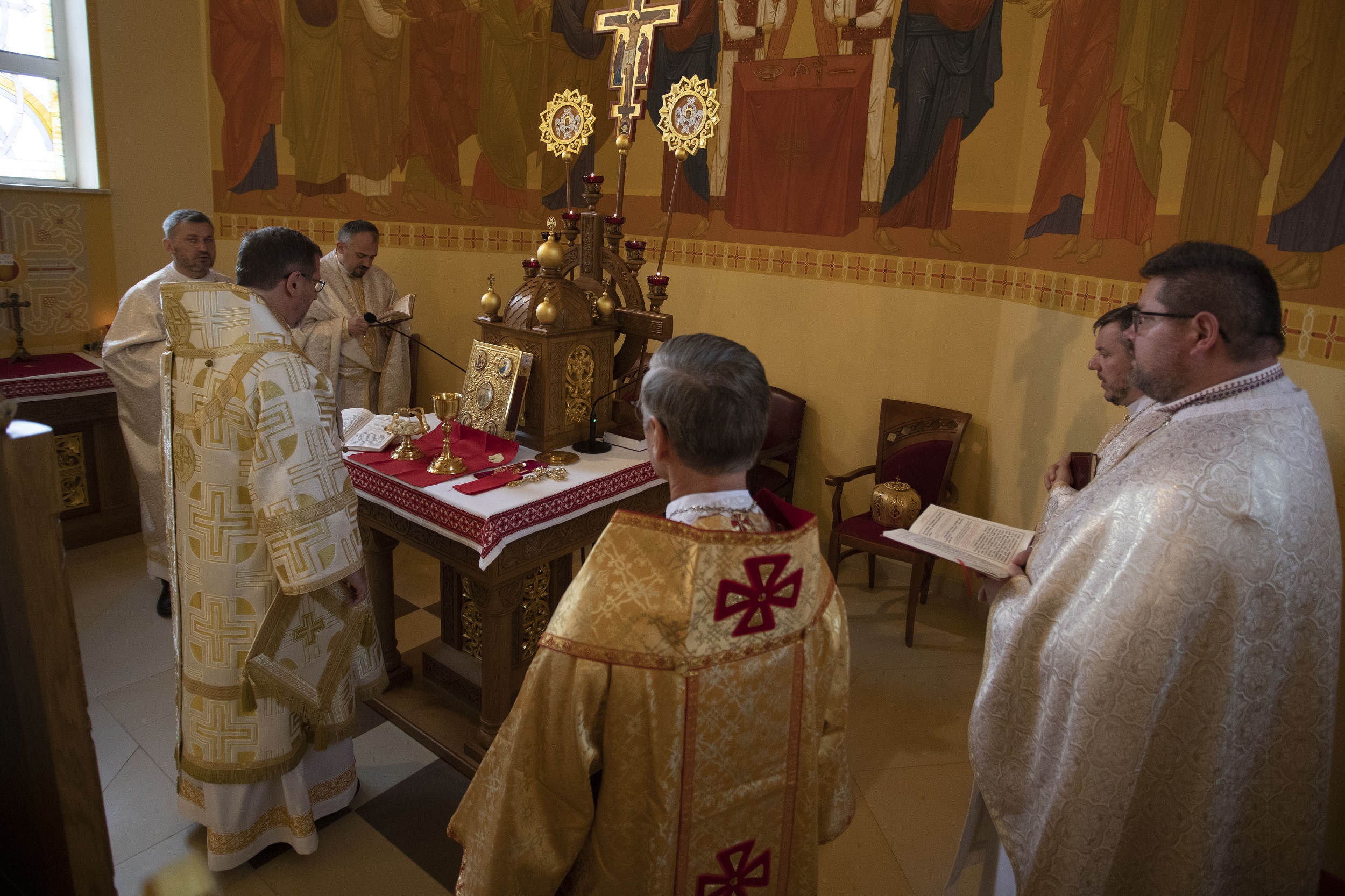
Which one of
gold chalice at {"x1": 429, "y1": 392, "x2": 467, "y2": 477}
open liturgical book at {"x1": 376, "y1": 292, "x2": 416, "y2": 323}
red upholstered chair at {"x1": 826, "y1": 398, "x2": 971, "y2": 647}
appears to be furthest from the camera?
open liturgical book at {"x1": 376, "y1": 292, "x2": 416, "y2": 323}

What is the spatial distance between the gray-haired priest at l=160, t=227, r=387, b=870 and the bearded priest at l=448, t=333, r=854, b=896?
3.66 ft

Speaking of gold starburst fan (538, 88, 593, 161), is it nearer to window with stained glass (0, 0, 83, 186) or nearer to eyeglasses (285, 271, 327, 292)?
eyeglasses (285, 271, 327, 292)

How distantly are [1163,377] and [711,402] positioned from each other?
125cm

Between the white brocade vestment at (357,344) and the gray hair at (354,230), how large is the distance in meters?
0.17

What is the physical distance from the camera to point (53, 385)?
16.4 feet

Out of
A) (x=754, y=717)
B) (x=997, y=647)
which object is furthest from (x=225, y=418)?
(x=997, y=647)

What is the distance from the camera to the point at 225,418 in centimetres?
245

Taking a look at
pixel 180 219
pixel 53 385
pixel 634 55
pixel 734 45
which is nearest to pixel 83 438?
pixel 53 385

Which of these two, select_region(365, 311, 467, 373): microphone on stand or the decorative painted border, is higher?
the decorative painted border

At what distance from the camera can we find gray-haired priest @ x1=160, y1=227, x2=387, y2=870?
2441 mm

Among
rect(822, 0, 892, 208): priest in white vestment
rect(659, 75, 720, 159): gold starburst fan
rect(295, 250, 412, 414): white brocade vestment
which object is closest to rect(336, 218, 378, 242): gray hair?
rect(295, 250, 412, 414): white brocade vestment

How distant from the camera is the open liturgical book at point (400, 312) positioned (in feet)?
18.1

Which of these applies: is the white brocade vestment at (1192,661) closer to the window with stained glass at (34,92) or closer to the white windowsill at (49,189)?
the white windowsill at (49,189)

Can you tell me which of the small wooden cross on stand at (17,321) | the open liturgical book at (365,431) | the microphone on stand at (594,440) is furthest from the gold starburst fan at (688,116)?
the small wooden cross on stand at (17,321)
